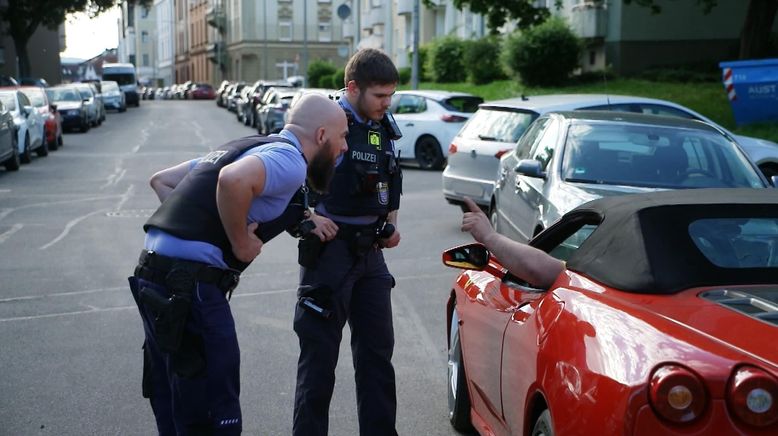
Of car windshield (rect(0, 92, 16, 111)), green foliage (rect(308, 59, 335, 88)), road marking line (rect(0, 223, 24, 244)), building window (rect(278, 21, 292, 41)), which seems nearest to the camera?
road marking line (rect(0, 223, 24, 244))

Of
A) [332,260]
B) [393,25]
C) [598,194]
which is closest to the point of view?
[332,260]

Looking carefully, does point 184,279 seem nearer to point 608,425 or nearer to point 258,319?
point 608,425

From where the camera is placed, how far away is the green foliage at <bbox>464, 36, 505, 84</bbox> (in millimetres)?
38125

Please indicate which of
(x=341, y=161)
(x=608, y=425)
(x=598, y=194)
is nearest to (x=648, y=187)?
(x=598, y=194)

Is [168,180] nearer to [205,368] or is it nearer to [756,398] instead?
[205,368]

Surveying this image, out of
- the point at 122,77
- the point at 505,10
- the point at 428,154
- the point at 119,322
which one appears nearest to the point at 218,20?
the point at 122,77

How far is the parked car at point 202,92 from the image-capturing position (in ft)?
298

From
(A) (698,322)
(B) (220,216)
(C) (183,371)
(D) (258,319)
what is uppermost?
(B) (220,216)

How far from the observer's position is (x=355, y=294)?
5059 mm

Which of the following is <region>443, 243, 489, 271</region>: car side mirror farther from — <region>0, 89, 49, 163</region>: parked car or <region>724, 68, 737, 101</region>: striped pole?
<region>0, 89, 49, 163</region>: parked car

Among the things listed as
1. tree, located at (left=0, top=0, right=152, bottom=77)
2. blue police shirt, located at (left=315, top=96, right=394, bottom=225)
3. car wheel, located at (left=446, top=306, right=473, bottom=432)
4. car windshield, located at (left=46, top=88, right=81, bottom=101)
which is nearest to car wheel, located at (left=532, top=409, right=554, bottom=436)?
blue police shirt, located at (left=315, top=96, right=394, bottom=225)

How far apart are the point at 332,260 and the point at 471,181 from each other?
864 centimetres

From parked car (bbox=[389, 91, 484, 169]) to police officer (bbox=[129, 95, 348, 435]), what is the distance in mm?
18174

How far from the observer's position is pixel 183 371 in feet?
13.0
